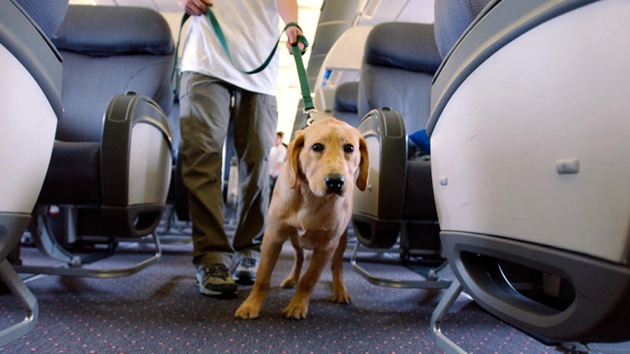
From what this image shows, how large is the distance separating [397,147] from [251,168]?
68 cm

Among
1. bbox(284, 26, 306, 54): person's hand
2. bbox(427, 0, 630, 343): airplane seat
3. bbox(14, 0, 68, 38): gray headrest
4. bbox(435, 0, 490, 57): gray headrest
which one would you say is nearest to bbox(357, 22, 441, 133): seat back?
bbox(284, 26, 306, 54): person's hand

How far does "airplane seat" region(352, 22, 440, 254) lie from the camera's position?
1.49 m

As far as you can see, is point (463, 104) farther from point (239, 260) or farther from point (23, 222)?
point (239, 260)

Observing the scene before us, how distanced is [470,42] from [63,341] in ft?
3.94

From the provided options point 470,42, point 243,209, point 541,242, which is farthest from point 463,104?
point 243,209

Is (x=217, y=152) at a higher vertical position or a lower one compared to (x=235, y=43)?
lower

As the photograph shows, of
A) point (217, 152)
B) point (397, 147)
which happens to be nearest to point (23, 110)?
point (217, 152)

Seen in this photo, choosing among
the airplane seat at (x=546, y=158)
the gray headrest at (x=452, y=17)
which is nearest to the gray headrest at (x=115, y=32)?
the gray headrest at (x=452, y=17)

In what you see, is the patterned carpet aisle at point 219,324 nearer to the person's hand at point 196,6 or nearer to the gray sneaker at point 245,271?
the gray sneaker at point 245,271

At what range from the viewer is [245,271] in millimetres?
1763

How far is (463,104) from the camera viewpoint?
745mm

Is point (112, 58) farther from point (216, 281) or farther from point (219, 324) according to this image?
point (219, 324)

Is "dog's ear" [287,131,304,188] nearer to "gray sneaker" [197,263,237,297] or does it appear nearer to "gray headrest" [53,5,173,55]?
"gray sneaker" [197,263,237,297]

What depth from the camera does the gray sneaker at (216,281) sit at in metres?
1.49
